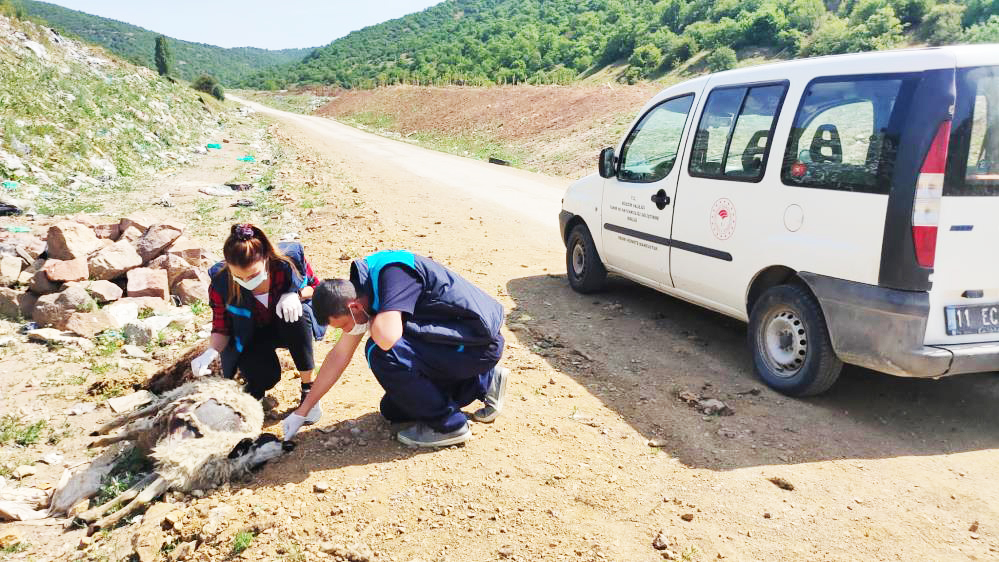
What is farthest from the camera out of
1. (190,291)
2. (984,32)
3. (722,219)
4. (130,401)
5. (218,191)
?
(984,32)

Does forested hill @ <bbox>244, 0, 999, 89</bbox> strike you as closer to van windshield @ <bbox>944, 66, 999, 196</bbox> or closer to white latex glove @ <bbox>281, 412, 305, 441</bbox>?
van windshield @ <bbox>944, 66, 999, 196</bbox>

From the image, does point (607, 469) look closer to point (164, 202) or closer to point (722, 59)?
point (164, 202)

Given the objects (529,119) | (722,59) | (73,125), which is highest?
(722,59)

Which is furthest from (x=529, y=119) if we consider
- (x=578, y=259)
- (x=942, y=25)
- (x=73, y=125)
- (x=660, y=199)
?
(x=660, y=199)

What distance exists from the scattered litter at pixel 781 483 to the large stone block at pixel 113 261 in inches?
230

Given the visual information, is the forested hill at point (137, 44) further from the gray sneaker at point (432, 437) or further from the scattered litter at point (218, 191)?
the gray sneaker at point (432, 437)

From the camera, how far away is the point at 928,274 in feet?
11.6

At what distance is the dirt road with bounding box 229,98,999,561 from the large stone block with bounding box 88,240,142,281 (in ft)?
11.0

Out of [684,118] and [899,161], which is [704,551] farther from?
[684,118]

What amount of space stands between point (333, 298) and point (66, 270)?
4371 mm

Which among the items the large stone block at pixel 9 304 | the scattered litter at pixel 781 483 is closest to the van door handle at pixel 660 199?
the scattered litter at pixel 781 483

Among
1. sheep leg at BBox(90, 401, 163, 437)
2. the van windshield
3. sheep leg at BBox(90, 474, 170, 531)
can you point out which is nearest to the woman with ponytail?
sheep leg at BBox(90, 401, 163, 437)

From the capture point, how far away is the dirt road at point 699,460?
2.99 metres

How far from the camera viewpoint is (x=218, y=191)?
11750 millimetres
